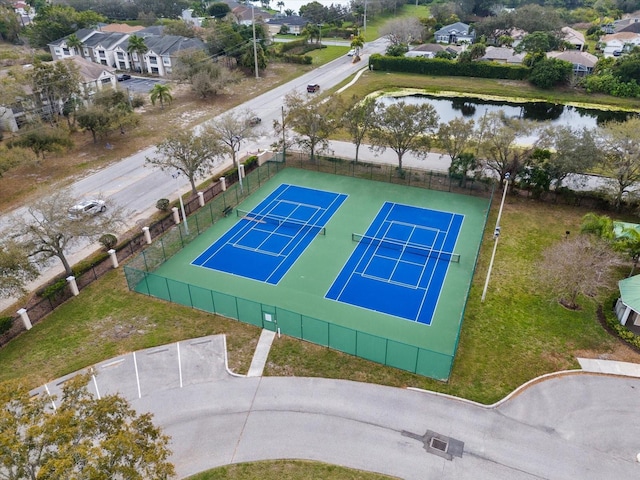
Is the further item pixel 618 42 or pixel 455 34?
pixel 455 34

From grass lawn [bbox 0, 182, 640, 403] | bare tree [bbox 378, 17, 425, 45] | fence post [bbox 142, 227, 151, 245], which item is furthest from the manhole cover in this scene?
bare tree [bbox 378, 17, 425, 45]

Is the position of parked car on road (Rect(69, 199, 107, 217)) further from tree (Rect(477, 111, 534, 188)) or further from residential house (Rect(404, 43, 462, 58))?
residential house (Rect(404, 43, 462, 58))

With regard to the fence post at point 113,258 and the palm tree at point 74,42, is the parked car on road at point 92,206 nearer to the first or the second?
the fence post at point 113,258

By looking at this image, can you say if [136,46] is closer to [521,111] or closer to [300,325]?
[521,111]

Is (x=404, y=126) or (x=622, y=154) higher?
(x=404, y=126)

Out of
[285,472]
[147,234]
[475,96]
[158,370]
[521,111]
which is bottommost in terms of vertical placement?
[521,111]

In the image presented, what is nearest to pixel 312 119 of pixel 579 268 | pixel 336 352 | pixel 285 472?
pixel 336 352
